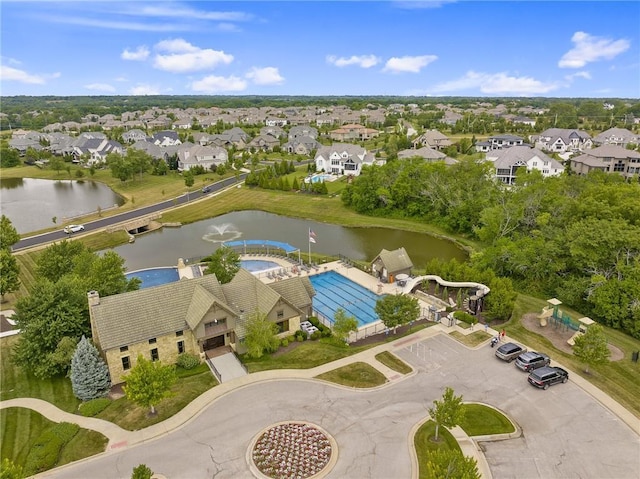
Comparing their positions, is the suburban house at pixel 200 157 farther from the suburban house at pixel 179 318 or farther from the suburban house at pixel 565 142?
the suburban house at pixel 565 142

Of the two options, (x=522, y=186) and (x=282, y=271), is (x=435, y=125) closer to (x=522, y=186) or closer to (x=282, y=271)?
(x=522, y=186)

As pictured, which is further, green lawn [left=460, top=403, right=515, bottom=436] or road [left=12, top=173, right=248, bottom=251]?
road [left=12, top=173, right=248, bottom=251]

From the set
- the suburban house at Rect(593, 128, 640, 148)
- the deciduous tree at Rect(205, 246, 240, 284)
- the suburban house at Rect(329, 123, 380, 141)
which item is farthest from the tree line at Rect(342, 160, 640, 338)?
the suburban house at Rect(329, 123, 380, 141)

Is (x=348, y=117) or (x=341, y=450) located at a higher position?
(x=348, y=117)

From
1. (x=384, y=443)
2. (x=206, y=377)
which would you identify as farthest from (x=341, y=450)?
(x=206, y=377)

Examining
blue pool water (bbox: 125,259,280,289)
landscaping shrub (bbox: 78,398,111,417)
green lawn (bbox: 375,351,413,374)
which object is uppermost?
landscaping shrub (bbox: 78,398,111,417)

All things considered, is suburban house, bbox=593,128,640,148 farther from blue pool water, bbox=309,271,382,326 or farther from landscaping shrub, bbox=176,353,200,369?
landscaping shrub, bbox=176,353,200,369
